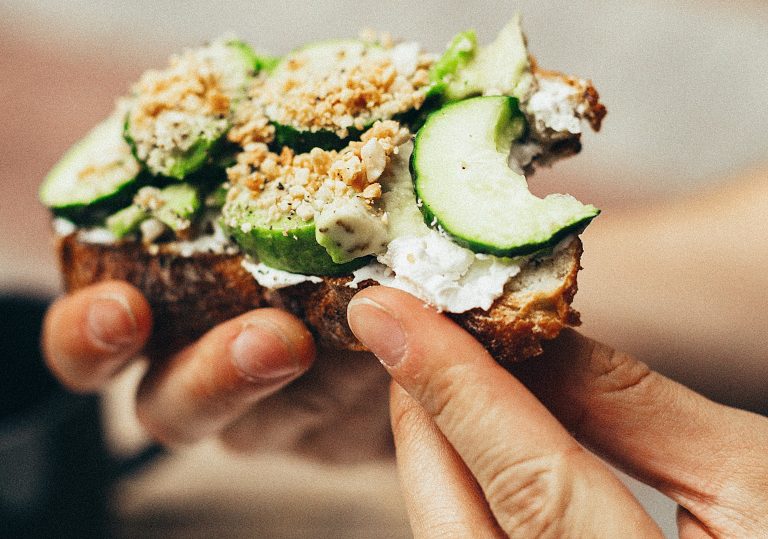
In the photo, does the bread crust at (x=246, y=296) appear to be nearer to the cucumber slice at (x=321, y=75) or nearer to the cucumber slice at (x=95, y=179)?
the cucumber slice at (x=95, y=179)

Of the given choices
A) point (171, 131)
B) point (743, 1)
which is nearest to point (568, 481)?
point (171, 131)

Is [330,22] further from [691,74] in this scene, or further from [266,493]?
[266,493]

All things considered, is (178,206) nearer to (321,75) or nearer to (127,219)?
(127,219)

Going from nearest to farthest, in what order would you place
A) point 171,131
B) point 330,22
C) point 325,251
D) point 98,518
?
point 325,251 < point 171,131 < point 98,518 < point 330,22

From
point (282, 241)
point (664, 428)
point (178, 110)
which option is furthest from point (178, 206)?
point (664, 428)

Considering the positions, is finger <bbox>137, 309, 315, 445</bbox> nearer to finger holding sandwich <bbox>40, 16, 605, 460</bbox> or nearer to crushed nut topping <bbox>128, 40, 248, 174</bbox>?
finger holding sandwich <bbox>40, 16, 605, 460</bbox>

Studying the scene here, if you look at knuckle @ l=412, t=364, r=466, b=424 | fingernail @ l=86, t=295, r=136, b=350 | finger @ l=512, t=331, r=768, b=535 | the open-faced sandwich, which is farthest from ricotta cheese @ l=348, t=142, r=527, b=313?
fingernail @ l=86, t=295, r=136, b=350
